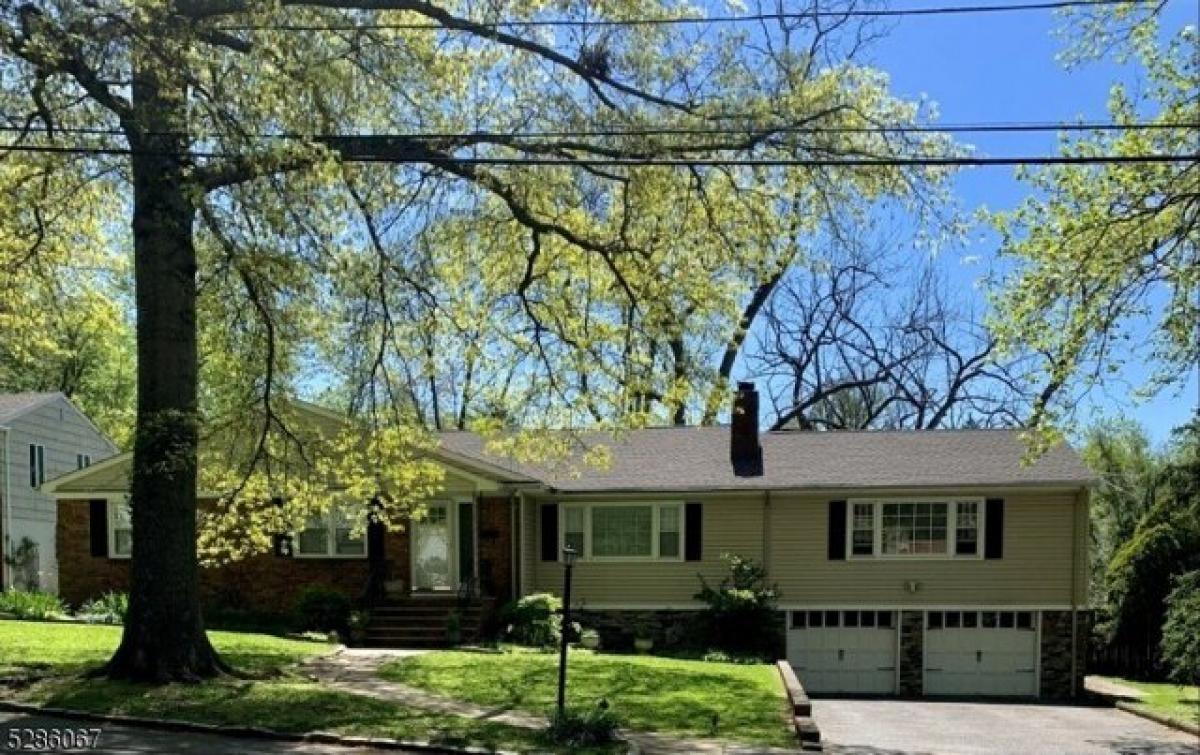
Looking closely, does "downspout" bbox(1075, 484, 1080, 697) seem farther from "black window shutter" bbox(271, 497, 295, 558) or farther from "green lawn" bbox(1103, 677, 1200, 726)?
"black window shutter" bbox(271, 497, 295, 558)

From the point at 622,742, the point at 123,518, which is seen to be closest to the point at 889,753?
the point at 622,742

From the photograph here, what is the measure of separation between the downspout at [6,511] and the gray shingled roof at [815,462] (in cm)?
1292

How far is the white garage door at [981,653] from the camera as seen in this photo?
839 inches

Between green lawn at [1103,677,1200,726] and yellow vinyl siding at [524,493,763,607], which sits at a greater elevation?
yellow vinyl siding at [524,493,763,607]

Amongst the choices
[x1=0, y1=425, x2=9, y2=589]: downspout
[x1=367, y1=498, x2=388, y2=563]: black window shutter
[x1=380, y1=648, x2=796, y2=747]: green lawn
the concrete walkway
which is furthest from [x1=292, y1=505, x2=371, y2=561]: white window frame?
[x1=0, y1=425, x2=9, y2=589]: downspout

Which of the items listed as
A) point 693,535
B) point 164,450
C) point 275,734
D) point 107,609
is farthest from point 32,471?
point 275,734

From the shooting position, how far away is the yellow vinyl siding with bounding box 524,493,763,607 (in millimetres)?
21625

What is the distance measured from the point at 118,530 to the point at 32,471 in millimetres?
9643

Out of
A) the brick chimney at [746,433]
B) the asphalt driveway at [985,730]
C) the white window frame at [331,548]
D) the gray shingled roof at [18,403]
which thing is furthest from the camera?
the gray shingled roof at [18,403]

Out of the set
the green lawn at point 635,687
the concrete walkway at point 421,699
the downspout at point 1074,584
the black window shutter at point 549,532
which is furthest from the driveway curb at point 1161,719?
the black window shutter at point 549,532

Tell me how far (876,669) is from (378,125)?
1521 cm

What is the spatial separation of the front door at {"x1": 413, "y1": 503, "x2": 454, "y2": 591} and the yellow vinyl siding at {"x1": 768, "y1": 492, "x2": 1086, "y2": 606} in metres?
6.92

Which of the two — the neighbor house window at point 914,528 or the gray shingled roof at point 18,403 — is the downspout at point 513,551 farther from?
the gray shingled roof at point 18,403

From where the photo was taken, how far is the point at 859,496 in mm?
21359
